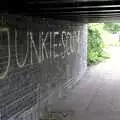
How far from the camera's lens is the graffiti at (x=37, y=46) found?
7.66 metres

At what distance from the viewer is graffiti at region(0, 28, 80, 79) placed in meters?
7.66

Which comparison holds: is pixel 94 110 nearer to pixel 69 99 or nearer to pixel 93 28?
pixel 69 99

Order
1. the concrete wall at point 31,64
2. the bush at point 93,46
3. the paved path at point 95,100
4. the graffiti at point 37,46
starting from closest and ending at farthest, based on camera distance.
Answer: the concrete wall at point 31,64, the graffiti at point 37,46, the paved path at point 95,100, the bush at point 93,46

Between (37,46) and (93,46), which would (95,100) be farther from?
(93,46)

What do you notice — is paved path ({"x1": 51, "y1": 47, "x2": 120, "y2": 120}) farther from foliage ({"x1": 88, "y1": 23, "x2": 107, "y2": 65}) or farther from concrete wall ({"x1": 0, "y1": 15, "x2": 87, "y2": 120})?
foliage ({"x1": 88, "y1": 23, "x2": 107, "y2": 65})

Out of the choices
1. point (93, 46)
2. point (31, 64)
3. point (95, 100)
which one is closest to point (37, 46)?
point (31, 64)

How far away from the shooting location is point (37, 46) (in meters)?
9.40

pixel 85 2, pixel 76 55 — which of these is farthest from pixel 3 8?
pixel 76 55

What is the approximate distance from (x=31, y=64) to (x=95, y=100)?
372cm

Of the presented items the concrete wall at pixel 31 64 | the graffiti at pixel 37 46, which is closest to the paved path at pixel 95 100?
the concrete wall at pixel 31 64

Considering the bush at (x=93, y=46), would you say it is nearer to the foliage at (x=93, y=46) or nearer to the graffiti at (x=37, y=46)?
the foliage at (x=93, y=46)

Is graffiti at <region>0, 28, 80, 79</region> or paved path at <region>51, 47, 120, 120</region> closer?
graffiti at <region>0, 28, 80, 79</region>

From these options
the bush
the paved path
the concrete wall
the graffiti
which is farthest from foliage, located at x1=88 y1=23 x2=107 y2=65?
the concrete wall

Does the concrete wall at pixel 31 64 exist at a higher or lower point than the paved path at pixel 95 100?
higher
